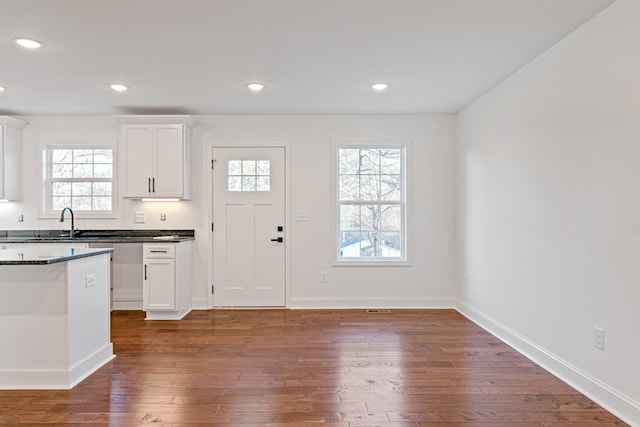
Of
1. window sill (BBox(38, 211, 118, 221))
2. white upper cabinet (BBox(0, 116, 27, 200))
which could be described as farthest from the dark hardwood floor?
white upper cabinet (BBox(0, 116, 27, 200))

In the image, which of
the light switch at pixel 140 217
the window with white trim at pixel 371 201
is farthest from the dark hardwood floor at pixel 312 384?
the light switch at pixel 140 217

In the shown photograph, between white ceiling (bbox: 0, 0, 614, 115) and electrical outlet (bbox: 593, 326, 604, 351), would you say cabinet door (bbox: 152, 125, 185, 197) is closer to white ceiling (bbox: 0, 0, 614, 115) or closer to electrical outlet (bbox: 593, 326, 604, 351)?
white ceiling (bbox: 0, 0, 614, 115)

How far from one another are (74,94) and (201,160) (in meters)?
1.46

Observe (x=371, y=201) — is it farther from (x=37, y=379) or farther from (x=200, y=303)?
(x=37, y=379)

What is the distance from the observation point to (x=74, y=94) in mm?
3973

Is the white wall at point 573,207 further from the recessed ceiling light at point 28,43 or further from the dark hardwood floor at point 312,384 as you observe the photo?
the recessed ceiling light at point 28,43

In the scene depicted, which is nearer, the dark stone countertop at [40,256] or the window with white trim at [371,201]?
the dark stone countertop at [40,256]

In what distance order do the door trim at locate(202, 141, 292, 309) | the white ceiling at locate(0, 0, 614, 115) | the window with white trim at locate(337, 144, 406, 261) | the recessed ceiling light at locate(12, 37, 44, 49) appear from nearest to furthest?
the white ceiling at locate(0, 0, 614, 115)
the recessed ceiling light at locate(12, 37, 44, 49)
the door trim at locate(202, 141, 292, 309)
the window with white trim at locate(337, 144, 406, 261)

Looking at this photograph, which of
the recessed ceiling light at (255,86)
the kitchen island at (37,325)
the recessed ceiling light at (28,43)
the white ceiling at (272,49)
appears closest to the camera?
the white ceiling at (272,49)

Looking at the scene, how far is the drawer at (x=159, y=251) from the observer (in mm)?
4246

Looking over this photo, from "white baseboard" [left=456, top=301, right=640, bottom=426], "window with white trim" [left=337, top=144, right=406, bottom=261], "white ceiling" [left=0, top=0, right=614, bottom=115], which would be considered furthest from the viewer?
"window with white trim" [left=337, top=144, right=406, bottom=261]

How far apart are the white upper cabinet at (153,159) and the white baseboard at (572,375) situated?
376 centimetres

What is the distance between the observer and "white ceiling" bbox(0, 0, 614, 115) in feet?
7.71

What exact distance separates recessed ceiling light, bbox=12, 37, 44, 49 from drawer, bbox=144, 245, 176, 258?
7.04 feet
